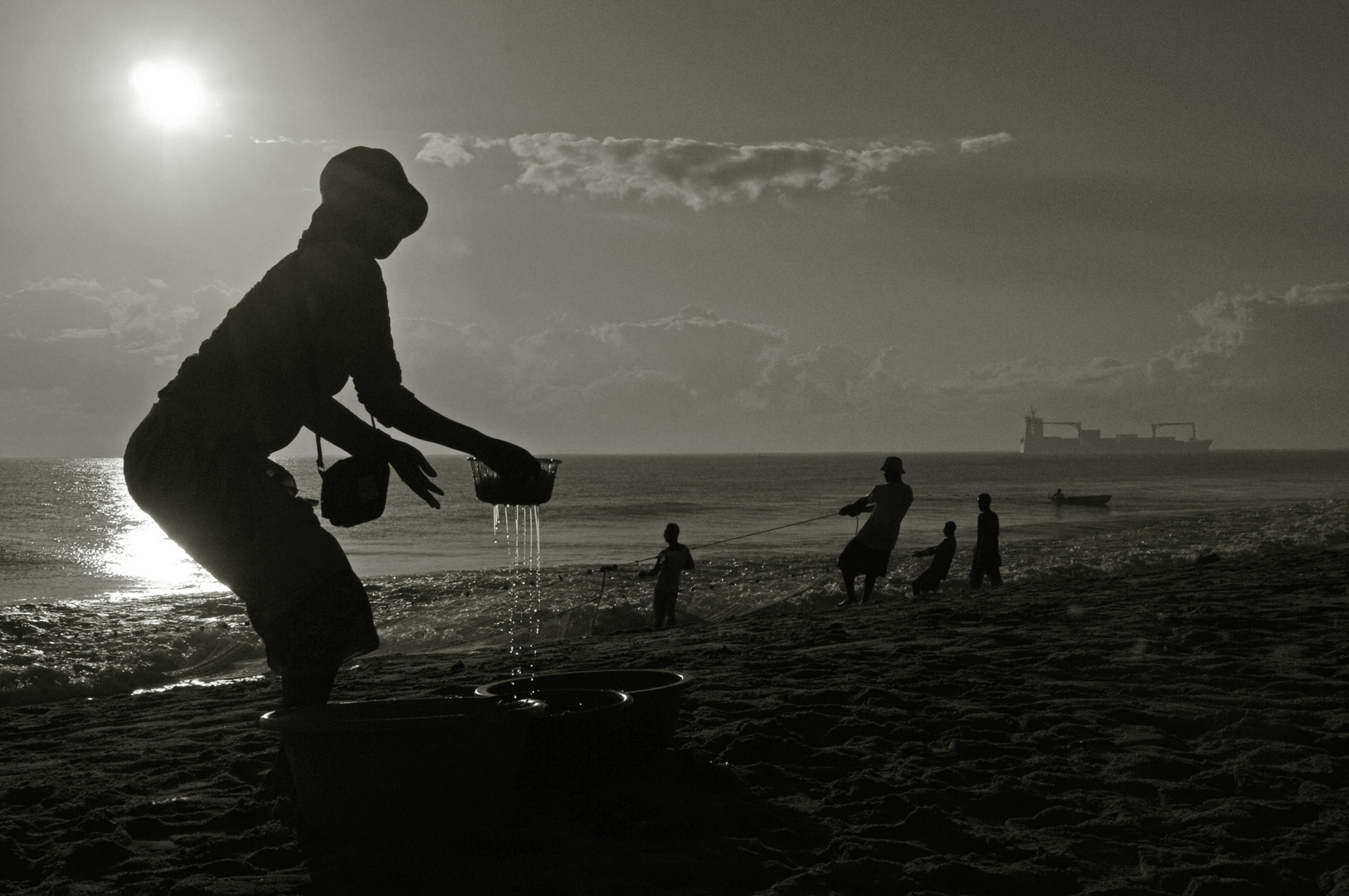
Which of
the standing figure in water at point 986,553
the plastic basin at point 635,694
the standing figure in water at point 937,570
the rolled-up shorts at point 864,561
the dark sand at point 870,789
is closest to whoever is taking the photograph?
the dark sand at point 870,789

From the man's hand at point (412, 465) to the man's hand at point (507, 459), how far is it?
0.19 meters

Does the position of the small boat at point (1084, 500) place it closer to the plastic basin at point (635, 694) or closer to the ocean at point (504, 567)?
the ocean at point (504, 567)

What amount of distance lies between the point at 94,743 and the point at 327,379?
309 cm

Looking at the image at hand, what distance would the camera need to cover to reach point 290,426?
2.82 metres

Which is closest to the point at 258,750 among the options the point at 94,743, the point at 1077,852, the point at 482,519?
the point at 94,743

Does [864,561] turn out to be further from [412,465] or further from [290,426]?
[290,426]

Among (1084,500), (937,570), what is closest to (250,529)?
(937,570)

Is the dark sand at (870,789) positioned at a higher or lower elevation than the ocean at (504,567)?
higher

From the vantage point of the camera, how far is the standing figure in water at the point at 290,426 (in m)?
2.67

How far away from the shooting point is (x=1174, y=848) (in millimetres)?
2758

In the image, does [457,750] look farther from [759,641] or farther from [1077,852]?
[759,641]

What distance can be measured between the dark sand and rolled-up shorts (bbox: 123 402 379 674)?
66cm

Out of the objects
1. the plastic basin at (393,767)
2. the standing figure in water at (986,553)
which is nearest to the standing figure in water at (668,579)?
A: the standing figure in water at (986,553)

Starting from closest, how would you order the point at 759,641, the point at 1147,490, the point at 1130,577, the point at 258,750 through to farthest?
the point at 258,750
the point at 759,641
the point at 1130,577
the point at 1147,490
